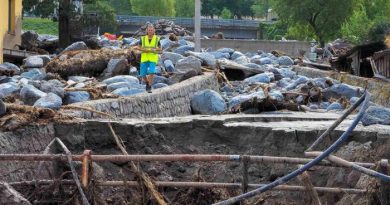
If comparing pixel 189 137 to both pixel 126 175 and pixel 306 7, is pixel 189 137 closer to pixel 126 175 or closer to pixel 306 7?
pixel 126 175

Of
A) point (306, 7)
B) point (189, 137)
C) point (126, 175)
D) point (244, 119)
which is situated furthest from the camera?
point (306, 7)

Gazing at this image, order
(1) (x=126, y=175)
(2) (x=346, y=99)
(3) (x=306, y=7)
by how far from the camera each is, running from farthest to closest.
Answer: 1. (3) (x=306, y=7)
2. (2) (x=346, y=99)
3. (1) (x=126, y=175)

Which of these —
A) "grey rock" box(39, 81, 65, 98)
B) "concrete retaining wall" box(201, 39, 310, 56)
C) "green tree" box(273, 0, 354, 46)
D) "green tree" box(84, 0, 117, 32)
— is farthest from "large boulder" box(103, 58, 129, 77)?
"green tree" box(273, 0, 354, 46)

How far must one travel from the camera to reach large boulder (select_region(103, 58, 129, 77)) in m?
17.5

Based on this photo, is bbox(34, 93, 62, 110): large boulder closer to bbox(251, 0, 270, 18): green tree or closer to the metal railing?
the metal railing

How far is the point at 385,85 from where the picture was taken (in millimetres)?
17266

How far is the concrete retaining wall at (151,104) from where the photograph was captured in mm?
10355

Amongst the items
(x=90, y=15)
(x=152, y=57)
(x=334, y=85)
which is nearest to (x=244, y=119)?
(x=152, y=57)

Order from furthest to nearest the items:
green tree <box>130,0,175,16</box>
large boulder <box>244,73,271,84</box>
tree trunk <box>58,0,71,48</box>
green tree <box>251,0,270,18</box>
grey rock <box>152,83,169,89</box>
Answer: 1. green tree <box>251,0,270,18</box>
2. green tree <box>130,0,175,16</box>
3. tree trunk <box>58,0,71,48</box>
4. large boulder <box>244,73,271,84</box>
5. grey rock <box>152,83,169,89</box>

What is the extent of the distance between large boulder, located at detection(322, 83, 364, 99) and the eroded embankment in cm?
644

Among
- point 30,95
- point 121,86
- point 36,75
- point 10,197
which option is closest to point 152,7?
point 36,75

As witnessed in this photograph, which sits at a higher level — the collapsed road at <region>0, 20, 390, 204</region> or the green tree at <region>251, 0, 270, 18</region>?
the green tree at <region>251, 0, 270, 18</region>

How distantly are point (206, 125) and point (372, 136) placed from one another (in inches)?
74.8

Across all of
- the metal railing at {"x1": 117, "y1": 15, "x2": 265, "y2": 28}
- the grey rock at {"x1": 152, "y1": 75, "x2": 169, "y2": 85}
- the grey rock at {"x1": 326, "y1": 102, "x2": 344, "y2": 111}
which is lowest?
the grey rock at {"x1": 326, "y1": 102, "x2": 344, "y2": 111}
